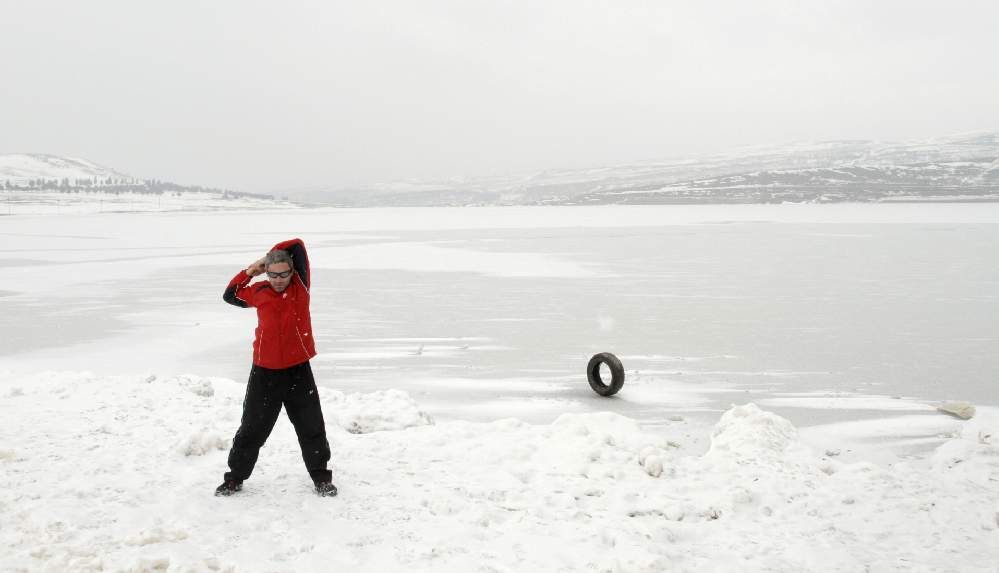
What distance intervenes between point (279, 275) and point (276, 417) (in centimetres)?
102

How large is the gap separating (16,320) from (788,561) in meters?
15.8

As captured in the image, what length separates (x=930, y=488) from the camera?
18.1 feet

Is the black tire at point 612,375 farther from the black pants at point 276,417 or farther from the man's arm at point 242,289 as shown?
the man's arm at point 242,289

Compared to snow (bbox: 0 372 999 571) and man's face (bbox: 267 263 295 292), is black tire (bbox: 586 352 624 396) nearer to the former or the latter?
snow (bbox: 0 372 999 571)

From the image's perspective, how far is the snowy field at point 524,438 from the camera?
176 inches

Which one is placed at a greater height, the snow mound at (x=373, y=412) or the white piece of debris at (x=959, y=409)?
the snow mound at (x=373, y=412)

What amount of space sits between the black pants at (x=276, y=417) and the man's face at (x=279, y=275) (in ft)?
1.90

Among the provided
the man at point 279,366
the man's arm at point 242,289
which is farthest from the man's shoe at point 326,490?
the man's arm at point 242,289

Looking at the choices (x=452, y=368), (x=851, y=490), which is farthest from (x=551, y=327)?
(x=851, y=490)

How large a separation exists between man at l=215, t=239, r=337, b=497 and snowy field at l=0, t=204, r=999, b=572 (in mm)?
263

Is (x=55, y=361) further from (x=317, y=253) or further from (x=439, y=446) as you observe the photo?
(x=317, y=253)

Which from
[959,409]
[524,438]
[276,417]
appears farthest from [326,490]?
[959,409]

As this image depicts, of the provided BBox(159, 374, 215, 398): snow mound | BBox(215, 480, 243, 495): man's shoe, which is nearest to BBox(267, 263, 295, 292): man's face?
BBox(215, 480, 243, 495): man's shoe

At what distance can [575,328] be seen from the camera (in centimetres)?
1401
